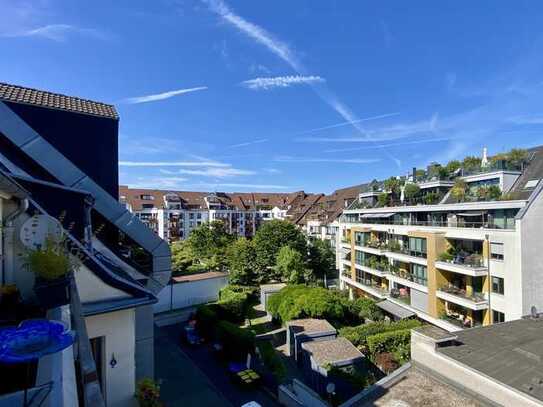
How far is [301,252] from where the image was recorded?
4322cm

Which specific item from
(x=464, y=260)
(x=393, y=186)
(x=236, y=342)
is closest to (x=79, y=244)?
(x=236, y=342)

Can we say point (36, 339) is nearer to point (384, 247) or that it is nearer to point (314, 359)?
point (314, 359)

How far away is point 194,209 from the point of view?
7612 cm

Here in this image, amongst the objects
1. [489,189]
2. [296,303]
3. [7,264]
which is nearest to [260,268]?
[296,303]

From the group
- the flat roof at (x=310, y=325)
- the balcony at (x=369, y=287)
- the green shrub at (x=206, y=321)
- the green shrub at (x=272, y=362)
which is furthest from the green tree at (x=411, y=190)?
the green shrub at (x=206, y=321)

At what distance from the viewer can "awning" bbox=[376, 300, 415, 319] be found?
2880cm

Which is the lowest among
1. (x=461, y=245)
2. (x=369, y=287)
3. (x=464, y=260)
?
(x=369, y=287)

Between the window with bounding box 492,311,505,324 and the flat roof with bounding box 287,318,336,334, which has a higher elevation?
the window with bounding box 492,311,505,324

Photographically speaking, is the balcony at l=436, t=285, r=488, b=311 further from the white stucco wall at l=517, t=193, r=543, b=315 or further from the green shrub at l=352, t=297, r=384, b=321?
the green shrub at l=352, t=297, r=384, b=321

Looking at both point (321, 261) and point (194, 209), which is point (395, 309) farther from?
point (194, 209)

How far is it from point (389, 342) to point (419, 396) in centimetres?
1144

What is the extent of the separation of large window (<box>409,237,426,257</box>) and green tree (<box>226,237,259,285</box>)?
18553 millimetres

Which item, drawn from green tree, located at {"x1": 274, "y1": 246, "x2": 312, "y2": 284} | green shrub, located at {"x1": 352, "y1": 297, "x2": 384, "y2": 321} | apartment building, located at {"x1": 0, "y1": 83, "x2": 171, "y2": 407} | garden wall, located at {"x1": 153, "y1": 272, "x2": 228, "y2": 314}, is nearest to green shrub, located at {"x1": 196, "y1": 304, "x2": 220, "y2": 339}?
garden wall, located at {"x1": 153, "y1": 272, "x2": 228, "y2": 314}

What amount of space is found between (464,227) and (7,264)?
2766 cm
